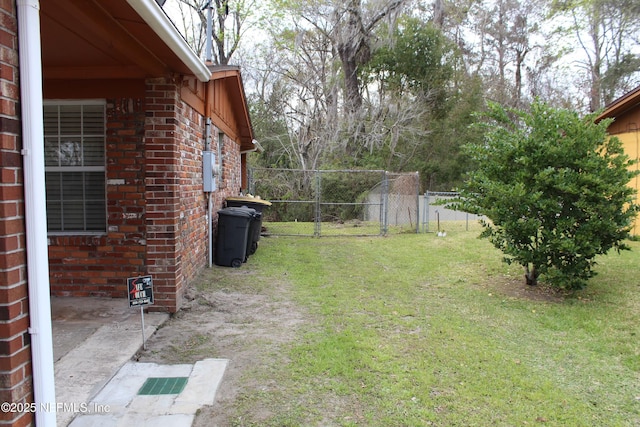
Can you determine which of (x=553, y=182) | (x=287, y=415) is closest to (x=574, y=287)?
(x=553, y=182)

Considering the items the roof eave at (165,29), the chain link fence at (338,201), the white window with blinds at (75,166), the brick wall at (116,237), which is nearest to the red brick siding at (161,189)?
the brick wall at (116,237)

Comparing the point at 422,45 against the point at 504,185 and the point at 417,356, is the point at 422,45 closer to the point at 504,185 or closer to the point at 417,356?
the point at 504,185

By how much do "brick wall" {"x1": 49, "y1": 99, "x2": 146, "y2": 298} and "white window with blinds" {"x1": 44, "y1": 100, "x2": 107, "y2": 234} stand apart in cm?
19

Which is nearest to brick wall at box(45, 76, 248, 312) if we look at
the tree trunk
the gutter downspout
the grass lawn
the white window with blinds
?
→ the white window with blinds

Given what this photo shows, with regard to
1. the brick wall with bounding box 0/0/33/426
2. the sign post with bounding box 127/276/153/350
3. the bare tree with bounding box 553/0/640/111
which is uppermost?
the bare tree with bounding box 553/0/640/111

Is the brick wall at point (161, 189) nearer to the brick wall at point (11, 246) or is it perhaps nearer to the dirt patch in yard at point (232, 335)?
the dirt patch in yard at point (232, 335)

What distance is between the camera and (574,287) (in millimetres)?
5984

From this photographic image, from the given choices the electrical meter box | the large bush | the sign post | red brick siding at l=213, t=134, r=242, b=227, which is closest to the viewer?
the sign post

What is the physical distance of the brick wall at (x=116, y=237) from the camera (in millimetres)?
4988

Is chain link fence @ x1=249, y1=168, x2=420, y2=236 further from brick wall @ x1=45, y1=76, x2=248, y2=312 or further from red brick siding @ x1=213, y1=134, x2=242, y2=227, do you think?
brick wall @ x1=45, y1=76, x2=248, y2=312

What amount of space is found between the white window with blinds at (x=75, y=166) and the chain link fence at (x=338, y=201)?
28.3 ft

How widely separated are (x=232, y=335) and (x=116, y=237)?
187 centimetres

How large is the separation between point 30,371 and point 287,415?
63.0 inches

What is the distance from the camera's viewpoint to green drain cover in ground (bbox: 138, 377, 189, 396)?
319 cm
